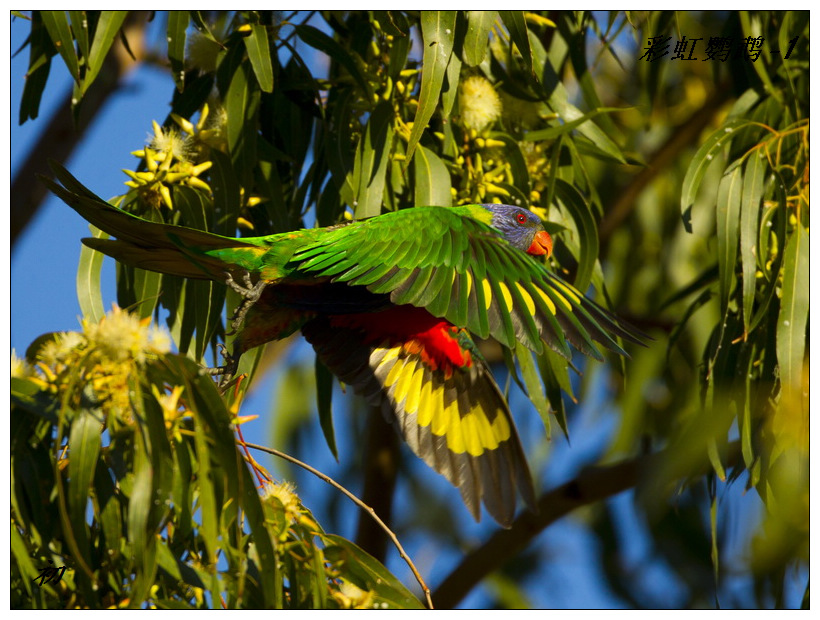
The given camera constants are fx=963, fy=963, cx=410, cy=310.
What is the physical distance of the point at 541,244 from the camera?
2.39 meters

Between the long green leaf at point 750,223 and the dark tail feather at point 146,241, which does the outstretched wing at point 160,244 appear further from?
the long green leaf at point 750,223

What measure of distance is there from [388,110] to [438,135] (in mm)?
237

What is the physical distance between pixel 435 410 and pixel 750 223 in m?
0.91

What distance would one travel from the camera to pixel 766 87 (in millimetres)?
2631

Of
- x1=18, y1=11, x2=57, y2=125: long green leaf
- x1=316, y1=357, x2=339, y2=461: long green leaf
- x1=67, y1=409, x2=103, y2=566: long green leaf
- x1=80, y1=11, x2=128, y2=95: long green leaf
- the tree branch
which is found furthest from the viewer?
the tree branch

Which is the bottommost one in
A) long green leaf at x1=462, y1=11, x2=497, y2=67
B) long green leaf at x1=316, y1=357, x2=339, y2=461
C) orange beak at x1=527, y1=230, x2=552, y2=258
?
long green leaf at x1=316, y1=357, x2=339, y2=461

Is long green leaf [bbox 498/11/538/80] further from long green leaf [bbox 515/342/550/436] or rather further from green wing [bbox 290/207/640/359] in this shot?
long green leaf [bbox 515/342/550/436]

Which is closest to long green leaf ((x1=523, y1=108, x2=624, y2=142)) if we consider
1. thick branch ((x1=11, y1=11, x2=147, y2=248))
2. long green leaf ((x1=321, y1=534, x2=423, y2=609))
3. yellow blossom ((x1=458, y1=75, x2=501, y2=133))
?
yellow blossom ((x1=458, y1=75, x2=501, y2=133))

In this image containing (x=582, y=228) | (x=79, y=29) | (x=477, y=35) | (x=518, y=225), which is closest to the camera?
(x=477, y=35)

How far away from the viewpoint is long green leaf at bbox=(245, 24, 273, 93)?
2.13 m

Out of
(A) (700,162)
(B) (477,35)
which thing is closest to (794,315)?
(A) (700,162)

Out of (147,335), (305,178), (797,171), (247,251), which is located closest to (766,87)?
(797,171)

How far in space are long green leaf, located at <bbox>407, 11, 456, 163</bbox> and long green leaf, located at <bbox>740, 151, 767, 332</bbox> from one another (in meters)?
0.85

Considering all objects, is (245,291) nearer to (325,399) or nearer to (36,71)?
(325,399)
